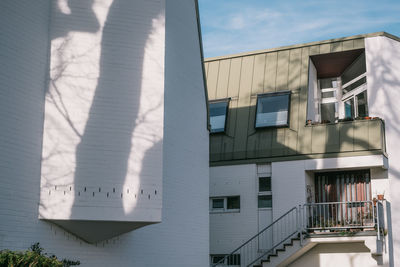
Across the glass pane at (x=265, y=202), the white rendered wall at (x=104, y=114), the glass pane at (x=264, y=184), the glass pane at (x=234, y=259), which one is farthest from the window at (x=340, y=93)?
the white rendered wall at (x=104, y=114)

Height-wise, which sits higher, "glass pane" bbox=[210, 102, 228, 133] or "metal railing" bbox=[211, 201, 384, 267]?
"glass pane" bbox=[210, 102, 228, 133]

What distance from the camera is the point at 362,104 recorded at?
20922 millimetres

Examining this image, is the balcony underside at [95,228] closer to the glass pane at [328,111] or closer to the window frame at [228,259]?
the window frame at [228,259]

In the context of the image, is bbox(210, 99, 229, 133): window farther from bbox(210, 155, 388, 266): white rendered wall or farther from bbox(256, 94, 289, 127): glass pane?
bbox(210, 155, 388, 266): white rendered wall

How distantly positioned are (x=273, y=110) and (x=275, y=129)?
0.84 m

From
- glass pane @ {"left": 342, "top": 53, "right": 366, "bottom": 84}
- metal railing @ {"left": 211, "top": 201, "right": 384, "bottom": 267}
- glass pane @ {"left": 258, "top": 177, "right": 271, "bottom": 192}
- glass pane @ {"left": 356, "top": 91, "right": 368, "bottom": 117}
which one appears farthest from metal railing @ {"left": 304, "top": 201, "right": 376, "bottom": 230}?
glass pane @ {"left": 342, "top": 53, "right": 366, "bottom": 84}

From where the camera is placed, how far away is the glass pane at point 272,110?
68.5 feet

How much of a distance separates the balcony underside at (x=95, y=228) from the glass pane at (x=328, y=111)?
13062mm

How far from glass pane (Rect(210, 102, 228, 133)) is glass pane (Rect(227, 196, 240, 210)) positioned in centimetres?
267

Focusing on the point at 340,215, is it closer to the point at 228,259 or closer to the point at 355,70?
the point at 228,259

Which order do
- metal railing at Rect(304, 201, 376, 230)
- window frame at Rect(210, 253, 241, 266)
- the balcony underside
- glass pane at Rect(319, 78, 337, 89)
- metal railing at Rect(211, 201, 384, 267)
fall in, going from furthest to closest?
glass pane at Rect(319, 78, 337, 89) < window frame at Rect(210, 253, 241, 266) < metal railing at Rect(211, 201, 384, 267) < metal railing at Rect(304, 201, 376, 230) < the balcony underside

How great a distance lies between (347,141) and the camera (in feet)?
63.0

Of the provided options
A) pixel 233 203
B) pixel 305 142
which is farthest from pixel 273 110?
pixel 233 203

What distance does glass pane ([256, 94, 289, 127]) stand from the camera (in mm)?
20891
